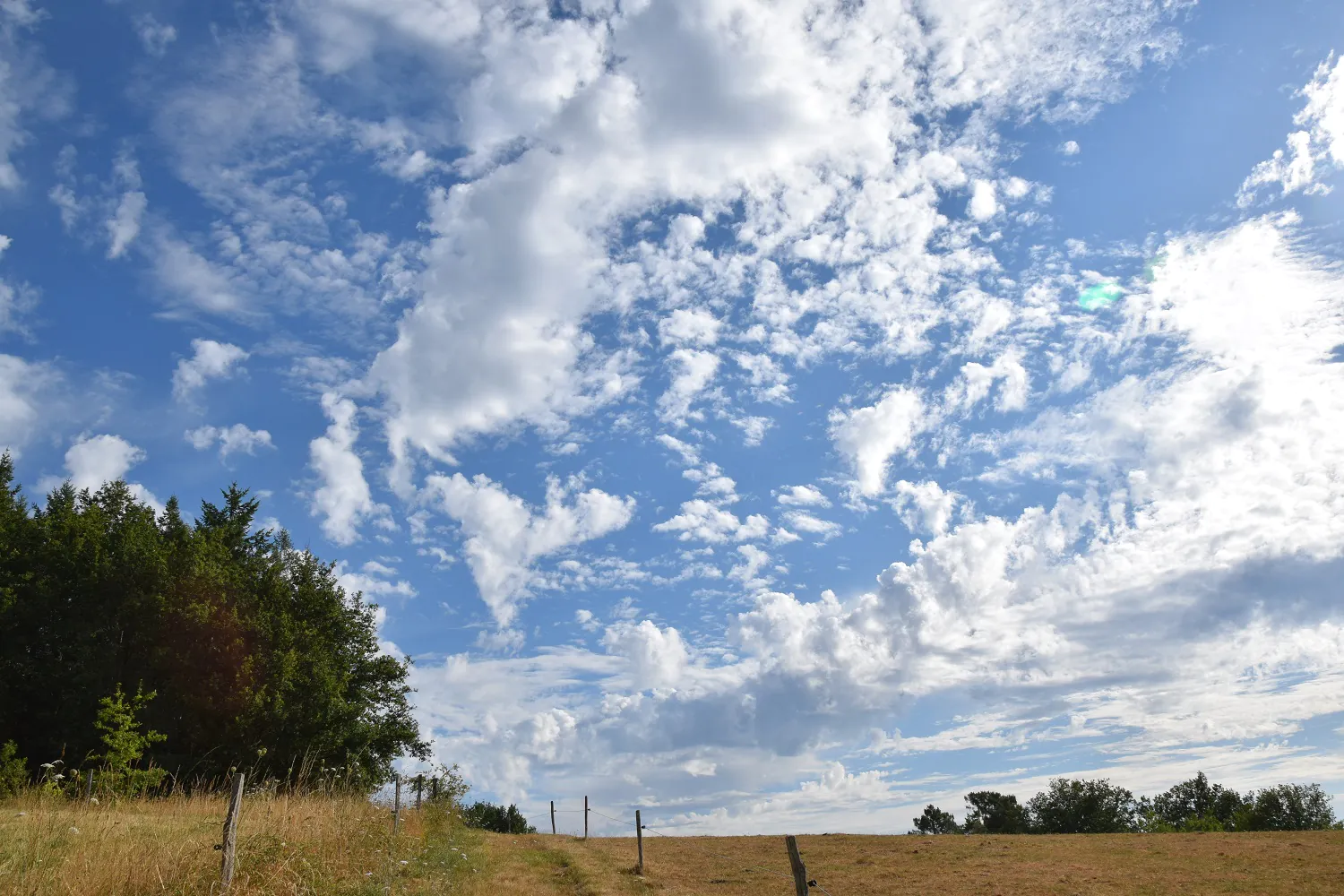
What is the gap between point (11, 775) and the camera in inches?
865

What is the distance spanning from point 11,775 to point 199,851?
53.8ft

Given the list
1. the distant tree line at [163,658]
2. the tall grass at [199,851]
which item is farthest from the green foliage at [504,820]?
the tall grass at [199,851]

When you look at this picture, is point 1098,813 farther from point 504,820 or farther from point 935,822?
point 504,820

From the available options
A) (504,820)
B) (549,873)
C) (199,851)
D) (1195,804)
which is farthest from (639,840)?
(1195,804)

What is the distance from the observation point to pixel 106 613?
128 feet

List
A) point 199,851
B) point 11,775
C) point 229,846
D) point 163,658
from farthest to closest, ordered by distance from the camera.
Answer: point 163,658, point 11,775, point 199,851, point 229,846

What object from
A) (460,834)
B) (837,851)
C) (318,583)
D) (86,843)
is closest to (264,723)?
(318,583)

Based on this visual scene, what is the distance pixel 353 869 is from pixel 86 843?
4718 mm

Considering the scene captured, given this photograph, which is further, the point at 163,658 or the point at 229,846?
the point at 163,658

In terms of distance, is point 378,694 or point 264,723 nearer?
point 264,723

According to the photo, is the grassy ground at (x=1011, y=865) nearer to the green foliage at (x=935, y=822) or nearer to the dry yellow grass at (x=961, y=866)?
the dry yellow grass at (x=961, y=866)

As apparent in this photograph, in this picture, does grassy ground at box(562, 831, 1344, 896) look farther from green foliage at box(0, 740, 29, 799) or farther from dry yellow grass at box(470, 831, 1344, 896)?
green foliage at box(0, 740, 29, 799)

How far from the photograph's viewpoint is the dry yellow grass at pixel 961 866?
820 inches

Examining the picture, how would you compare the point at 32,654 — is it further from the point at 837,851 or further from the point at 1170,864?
the point at 1170,864
